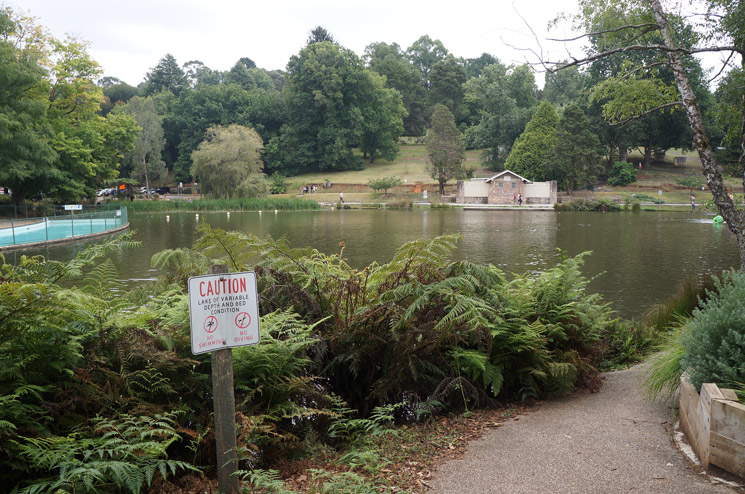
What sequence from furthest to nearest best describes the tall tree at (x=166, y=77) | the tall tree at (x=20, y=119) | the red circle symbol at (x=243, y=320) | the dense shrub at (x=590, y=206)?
1. the tall tree at (x=166, y=77)
2. the dense shrub at (x=590, y=206)
3. the tall tree at (x=20, y=119)
4. the red circle symbol at (x=243, y=320)

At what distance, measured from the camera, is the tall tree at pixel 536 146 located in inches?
2639

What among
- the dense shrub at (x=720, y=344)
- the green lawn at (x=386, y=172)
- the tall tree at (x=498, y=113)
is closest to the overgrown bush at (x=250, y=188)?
the green lawn at (x=386, y=172)

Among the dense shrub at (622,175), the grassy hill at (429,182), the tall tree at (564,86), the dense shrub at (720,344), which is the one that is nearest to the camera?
the dense shrub at (720,344)

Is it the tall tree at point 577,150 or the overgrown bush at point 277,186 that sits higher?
the tall tree at point 577,150

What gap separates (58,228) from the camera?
91.9 feet

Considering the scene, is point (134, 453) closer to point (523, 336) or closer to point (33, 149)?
point (523, 336)

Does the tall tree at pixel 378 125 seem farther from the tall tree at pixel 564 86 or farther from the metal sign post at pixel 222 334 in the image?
the metal sign post at pixel 222 334

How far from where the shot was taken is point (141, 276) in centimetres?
1717

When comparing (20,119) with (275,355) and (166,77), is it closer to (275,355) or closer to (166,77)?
(275,355)

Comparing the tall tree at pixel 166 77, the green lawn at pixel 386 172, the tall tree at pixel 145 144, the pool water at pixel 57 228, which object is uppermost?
the tall tree at pixel 166 77

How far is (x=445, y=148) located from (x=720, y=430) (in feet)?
214

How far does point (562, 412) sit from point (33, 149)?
37.7 metres

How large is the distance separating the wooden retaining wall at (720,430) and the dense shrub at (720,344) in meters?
0.26

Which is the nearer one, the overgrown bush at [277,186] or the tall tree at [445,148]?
the tall tree at [445,148]
